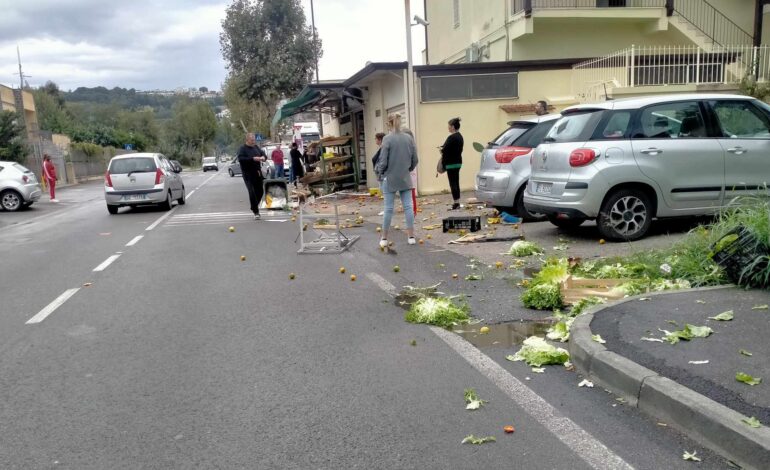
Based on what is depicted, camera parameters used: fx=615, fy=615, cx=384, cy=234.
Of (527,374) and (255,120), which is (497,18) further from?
(255,120)

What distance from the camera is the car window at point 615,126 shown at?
26.7 feet

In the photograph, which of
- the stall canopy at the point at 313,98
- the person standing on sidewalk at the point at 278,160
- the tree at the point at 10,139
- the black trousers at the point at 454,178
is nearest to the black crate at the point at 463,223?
the black trousers at the point at 454,178

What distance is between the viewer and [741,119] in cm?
845

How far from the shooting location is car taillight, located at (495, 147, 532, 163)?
1027cm

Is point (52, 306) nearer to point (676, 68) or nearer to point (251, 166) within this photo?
point (251, 166)

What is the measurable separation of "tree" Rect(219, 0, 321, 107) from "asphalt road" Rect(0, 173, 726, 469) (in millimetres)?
33179

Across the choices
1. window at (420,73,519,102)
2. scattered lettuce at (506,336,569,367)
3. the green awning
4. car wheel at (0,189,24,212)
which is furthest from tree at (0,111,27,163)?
scattered lettuce at (506,336,569,367)

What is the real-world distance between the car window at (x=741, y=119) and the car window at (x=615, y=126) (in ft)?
4.28

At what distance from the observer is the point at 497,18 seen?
66.6ft

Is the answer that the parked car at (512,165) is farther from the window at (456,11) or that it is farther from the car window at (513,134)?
the window at (456,11)

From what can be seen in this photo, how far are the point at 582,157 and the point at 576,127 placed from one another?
59cm

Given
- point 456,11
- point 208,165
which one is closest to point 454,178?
point 456,11

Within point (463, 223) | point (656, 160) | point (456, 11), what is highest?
point (456, 11)

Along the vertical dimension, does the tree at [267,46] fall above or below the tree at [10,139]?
above
